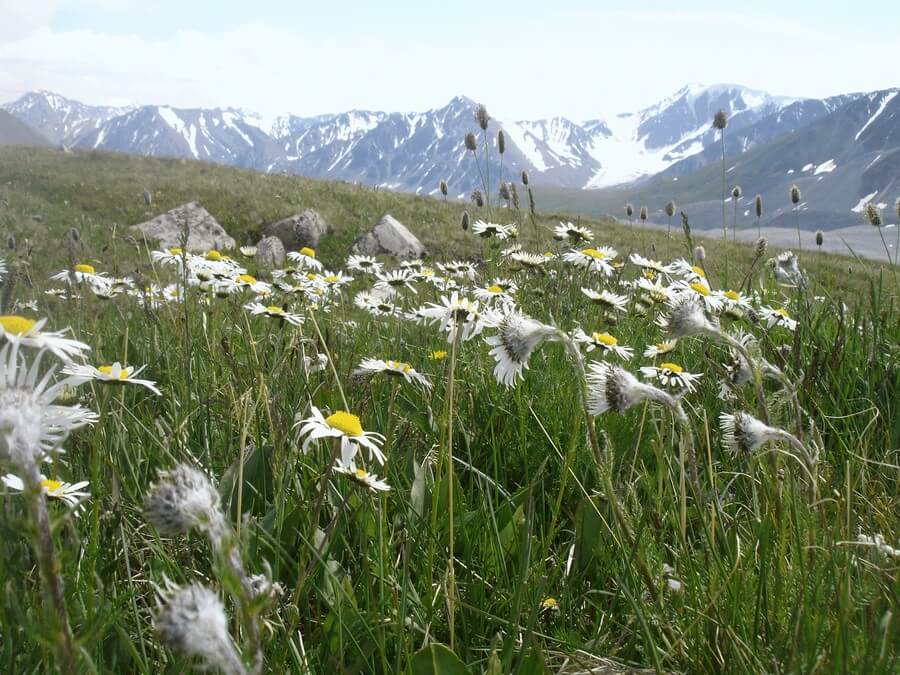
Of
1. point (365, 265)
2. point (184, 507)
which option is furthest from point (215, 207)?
point (184, 507)

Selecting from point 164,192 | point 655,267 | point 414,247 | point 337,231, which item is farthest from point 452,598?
point 164,192

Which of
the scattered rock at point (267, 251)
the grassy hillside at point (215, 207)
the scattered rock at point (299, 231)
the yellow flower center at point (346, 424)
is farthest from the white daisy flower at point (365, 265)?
the scattered rock at point (299, 231)

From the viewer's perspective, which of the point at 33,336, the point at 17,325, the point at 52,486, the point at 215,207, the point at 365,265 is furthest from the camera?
the point at 215,207

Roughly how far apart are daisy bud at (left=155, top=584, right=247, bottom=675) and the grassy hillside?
Result: 1384 centimetres

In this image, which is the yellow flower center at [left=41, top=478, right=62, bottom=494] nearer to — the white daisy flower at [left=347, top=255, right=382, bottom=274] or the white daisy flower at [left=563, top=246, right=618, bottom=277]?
the white daisy flower at [left=563, top=246, right=618, bottom=277]

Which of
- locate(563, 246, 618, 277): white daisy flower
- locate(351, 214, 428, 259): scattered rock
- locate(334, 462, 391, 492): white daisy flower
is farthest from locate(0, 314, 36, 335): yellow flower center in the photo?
locate(351, 214, 428, 259): scattered rock

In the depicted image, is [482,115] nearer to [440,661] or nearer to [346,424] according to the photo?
[346,424]

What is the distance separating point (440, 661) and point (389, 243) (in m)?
14.8

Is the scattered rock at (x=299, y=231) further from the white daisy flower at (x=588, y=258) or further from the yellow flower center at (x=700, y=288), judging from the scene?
the yellow flower center at (x=700, y=288)

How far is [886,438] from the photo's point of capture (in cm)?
235

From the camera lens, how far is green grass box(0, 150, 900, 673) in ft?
3.71

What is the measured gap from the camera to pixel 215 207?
19219 millimetres

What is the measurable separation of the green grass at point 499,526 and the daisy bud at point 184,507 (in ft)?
0.15

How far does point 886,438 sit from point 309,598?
1952 millimetres
